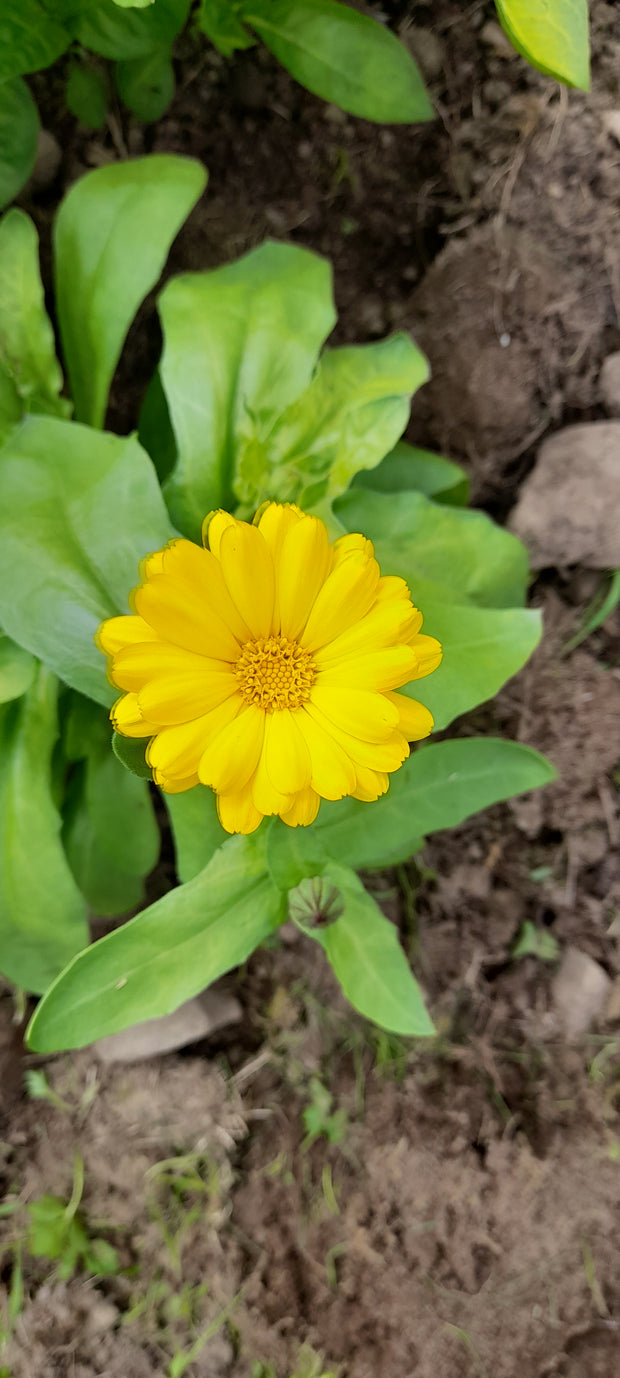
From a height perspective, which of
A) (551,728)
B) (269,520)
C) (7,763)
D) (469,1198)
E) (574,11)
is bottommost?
(469,1198)

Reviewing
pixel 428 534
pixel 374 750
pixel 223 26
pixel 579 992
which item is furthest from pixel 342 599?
pixel 579 992

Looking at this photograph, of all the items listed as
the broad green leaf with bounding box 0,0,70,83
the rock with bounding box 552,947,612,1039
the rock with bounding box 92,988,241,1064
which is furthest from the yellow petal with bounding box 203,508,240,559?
the rock with bounding box 552,947,612,1039

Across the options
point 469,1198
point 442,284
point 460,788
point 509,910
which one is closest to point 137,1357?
point 469,1198

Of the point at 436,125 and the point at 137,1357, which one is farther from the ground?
the point at 436,125

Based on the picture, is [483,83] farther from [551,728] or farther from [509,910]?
[509,910]

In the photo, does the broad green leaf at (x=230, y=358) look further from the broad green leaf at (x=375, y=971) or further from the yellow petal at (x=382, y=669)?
the broad green leaf at (x=375, y=971)

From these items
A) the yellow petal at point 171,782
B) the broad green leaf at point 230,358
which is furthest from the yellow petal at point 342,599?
the broad green leaf at point 230,358

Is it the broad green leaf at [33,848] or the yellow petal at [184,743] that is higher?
the yellow petal at [184,743]
